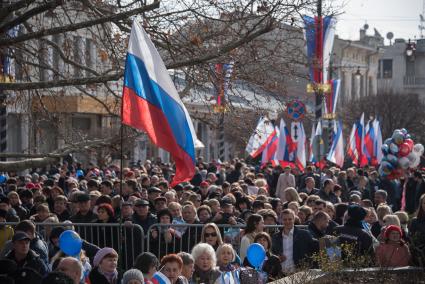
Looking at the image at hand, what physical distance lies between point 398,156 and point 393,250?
1417 cm

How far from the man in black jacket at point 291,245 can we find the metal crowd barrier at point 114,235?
188 cm

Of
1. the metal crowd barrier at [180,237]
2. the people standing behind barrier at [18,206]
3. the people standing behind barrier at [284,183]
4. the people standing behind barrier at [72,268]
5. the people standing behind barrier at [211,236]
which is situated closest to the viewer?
the people standing behind barrier at [72,268]

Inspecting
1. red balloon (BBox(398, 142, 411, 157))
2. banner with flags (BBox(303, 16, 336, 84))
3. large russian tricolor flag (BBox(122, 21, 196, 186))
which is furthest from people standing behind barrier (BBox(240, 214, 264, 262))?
red balloon (BBox(398, 142, 411, 157))

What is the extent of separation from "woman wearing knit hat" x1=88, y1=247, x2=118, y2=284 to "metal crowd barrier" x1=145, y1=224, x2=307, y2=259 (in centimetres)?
344

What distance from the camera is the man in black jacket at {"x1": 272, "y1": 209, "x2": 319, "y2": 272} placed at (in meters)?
11.9

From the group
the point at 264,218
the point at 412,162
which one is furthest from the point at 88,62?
the point at 412,162

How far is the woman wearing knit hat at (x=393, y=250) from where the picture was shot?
11.2m

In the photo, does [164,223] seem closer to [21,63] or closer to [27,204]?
[21,63]

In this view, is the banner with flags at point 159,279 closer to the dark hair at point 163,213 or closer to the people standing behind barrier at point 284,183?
the dark hair at point 163,213

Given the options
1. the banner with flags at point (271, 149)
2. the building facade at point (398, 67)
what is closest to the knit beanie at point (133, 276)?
the banner with flags at point (271, 149)

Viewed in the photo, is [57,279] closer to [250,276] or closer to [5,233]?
[250,276]

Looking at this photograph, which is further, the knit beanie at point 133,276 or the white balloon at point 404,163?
the white balloon at point 404,163

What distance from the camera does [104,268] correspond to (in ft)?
31.1

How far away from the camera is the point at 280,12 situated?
12.4 meters
